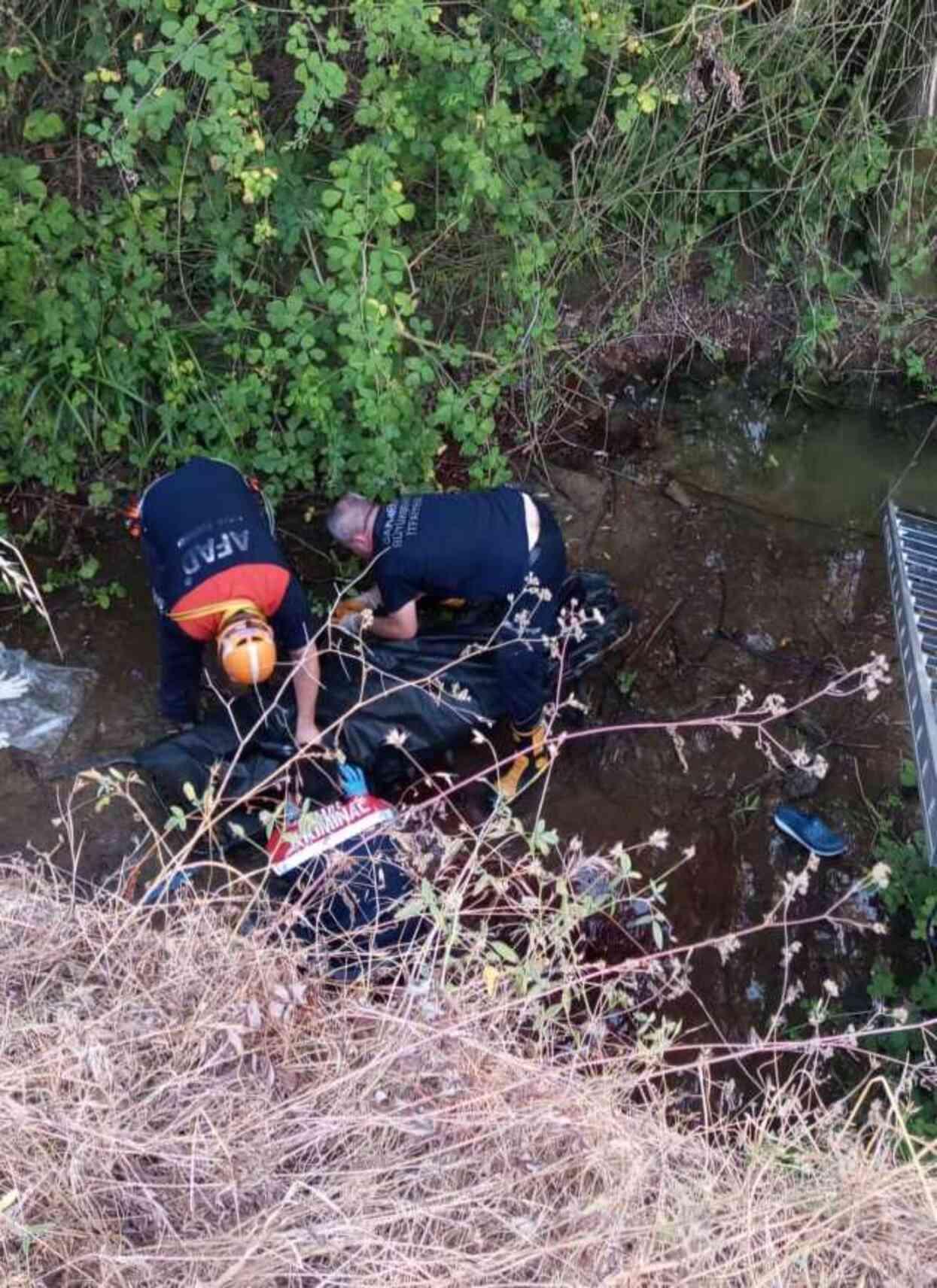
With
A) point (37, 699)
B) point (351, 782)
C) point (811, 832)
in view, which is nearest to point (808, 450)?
point (811, 832)

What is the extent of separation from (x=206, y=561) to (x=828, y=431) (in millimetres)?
3837

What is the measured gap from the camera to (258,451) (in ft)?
13.9

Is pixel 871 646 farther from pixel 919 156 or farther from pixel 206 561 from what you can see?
pixel 206 561

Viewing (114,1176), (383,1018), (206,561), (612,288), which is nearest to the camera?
(114,1176)

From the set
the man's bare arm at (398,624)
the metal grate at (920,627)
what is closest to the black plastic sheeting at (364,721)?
the man's bare arm at (398,624)

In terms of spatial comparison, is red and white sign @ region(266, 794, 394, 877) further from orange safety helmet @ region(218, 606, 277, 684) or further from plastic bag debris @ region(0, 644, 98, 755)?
plastic bag debris @ region(0, 644, 98, 755)

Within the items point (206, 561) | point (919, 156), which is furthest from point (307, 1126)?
point (919, 156)

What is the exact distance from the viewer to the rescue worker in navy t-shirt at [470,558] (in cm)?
386

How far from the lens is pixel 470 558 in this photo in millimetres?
3910

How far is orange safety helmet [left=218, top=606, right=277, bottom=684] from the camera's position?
3.23 metres

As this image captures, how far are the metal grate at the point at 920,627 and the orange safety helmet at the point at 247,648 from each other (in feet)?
7.26

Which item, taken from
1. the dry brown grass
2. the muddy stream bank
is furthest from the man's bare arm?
the dry brown grass

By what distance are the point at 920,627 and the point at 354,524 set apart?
2229mm

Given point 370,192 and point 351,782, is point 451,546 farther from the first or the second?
point 370,192
